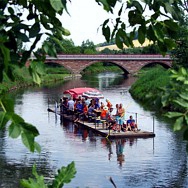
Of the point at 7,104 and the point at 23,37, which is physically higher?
the point at 23,37

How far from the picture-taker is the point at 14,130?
2.74 metres

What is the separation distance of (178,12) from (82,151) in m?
17.0

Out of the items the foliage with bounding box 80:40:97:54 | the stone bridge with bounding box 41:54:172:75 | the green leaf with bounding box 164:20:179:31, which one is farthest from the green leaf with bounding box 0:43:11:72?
the foliage with bounding box 80:40:97:54

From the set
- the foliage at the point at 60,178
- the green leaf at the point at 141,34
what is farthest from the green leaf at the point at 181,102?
the foliage at the point at 60,178

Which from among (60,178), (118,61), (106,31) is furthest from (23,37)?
(118,61)

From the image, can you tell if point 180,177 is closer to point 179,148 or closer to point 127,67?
point 179,148

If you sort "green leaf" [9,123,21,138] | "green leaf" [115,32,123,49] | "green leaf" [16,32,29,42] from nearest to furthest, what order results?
"green leaf" [9,123,21,138]
"green leaf" [16,32,29,42]
"green leaf" [115,32,123,49]

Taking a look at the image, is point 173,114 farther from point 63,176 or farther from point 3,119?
point 63,176

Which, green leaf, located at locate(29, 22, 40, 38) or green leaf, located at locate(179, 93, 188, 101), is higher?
green leaf, located at locate(29, 22, 40, 38)

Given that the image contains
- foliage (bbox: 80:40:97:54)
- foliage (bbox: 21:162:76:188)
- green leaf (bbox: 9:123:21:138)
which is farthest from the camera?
foliage (bbox: 80:40:97:54)

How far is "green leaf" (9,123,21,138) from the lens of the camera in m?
2.73

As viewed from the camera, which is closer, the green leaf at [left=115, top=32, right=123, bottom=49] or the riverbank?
the riverbank

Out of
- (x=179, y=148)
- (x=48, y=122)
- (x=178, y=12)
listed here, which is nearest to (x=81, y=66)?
(x=48, y=122)

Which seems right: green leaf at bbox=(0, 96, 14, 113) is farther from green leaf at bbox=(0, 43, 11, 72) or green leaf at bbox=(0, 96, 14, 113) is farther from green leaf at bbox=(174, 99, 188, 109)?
green leaf at bbox=(174, 99, 188, 109)
